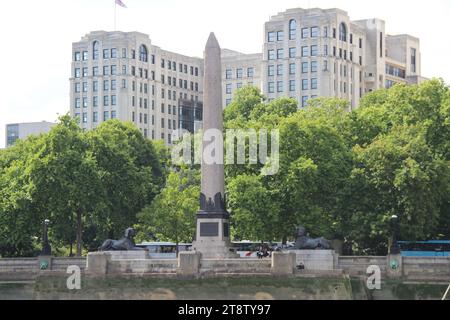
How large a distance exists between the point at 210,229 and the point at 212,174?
340cm

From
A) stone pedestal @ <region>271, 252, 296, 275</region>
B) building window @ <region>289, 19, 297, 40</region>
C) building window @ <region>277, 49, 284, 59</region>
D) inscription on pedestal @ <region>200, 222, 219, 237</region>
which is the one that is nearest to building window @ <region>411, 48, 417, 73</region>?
building window @ <region>289, 19, 297, 40</region>

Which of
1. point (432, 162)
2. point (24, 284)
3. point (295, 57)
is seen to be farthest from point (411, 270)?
point (295, 57)

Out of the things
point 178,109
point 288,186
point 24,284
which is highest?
point 178,109

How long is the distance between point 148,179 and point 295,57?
67.2 m

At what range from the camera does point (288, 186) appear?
90.3 m

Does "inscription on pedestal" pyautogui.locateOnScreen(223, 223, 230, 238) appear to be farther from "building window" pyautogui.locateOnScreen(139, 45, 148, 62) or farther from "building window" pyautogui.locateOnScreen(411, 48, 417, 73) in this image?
"building window" pyautogui.locateOnScreen(411, 48, 417, 73)

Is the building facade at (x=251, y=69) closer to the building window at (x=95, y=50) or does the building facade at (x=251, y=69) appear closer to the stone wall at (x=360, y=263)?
the building window at (x=95, y=50)

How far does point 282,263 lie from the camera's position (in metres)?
72.5

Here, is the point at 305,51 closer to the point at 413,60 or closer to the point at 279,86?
the point at 279,86

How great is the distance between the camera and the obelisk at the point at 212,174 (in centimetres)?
7700

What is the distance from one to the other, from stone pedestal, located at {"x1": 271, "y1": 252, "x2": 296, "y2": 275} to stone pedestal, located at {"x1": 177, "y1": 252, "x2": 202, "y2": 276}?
14.7 feet

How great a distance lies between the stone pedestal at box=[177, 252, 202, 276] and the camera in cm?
7325

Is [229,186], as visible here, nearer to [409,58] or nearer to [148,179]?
[148,179]

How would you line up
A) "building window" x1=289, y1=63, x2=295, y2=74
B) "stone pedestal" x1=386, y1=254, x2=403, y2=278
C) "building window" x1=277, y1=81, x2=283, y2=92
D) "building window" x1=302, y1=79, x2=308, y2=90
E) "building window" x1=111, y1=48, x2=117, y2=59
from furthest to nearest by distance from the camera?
"building window" x1=111, y1=48, x2=117, y2=59 < "building window" x1=277, y1=81, x2=283, y2=92 < "building window" x1=289, y1=63, x2=295, y2=74 < "building window" x1=302, y1=79, x2=308, y2=90 < "stone pedestal" x1=386, y1=254, x2=403, y2=278
